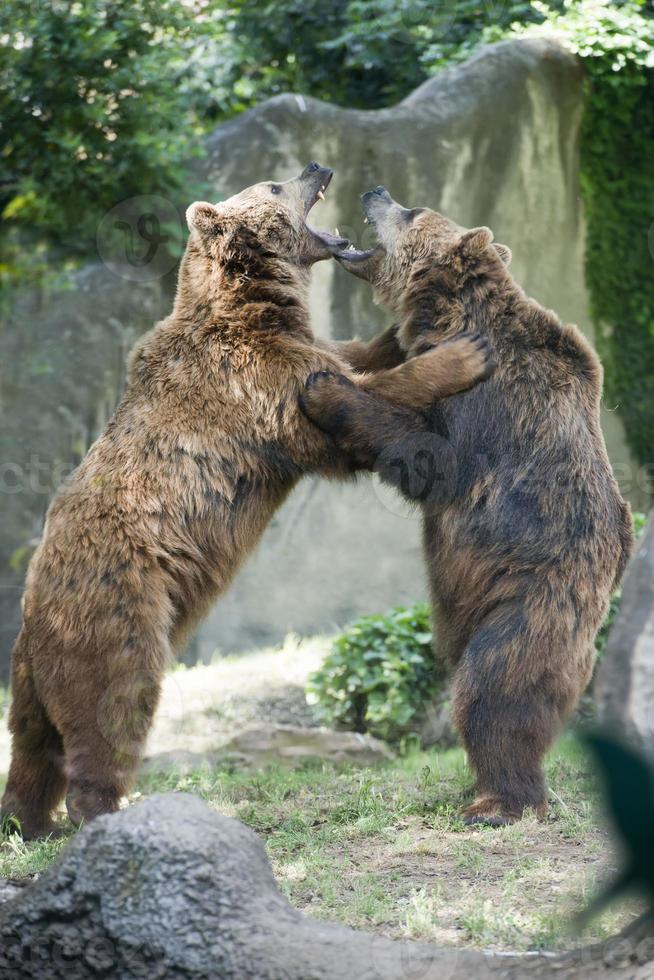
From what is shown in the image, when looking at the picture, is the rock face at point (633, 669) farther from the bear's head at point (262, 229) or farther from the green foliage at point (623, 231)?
the green foliage at point (623, 231)

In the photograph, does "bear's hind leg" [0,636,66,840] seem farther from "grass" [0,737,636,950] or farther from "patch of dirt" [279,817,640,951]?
"patch of dirt" [279,817,640,951]

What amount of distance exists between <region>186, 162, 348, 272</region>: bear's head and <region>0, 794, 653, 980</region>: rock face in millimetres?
2817

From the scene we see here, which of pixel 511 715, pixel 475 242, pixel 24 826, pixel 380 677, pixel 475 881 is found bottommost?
pixel 380 677

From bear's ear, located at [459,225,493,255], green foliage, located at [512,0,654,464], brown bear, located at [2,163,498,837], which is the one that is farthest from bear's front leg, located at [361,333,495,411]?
green foliage, located at [512,0,654,464]

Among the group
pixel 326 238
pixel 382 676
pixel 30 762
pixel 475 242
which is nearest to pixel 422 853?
pixel 30 762

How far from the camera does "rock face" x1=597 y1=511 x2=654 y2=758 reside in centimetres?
291

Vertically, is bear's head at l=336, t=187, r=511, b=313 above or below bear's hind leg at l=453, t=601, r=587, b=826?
above

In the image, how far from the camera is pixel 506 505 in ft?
17.0

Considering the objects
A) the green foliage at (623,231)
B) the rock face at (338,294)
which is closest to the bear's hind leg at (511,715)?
the rock face at (338,294)

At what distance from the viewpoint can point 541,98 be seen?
10.3 m

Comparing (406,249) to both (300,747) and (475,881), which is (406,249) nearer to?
(475,881)

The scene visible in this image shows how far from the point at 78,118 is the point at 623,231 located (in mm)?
4941

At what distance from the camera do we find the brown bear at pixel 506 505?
497 centimetres

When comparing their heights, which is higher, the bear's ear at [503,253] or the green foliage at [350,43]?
the green foliage at [350,43]
